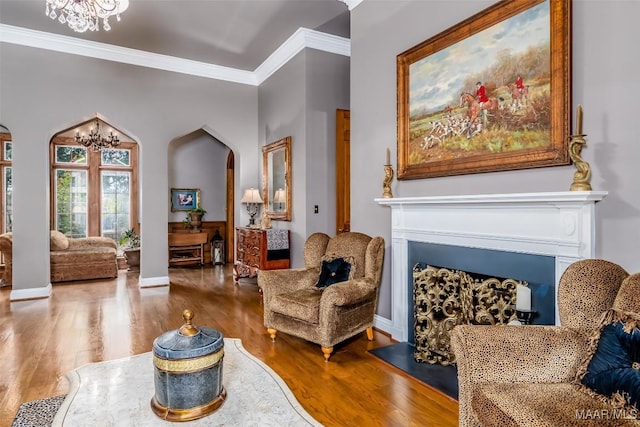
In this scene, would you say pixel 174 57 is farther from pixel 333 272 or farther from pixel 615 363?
pixel 615 363

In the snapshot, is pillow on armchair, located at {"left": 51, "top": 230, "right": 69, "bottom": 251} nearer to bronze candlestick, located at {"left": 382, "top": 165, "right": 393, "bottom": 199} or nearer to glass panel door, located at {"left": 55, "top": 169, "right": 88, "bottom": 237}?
glass panel door, located at {"left": 55, "top": 169, "right": 88, "bottom": 237}

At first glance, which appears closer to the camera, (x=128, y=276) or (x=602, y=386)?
(x=602, y=386)

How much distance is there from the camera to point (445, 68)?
112 inches

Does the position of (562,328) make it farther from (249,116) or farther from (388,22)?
(249,116)

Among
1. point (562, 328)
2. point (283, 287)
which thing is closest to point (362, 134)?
point (283, 287)

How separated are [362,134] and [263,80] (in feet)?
9.52

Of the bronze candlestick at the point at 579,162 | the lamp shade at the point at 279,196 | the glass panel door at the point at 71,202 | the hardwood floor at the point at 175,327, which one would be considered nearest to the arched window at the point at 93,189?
the glass panel door at the point at 71,202

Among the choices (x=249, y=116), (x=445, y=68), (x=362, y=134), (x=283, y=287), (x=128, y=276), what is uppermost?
(x=249, y=116)

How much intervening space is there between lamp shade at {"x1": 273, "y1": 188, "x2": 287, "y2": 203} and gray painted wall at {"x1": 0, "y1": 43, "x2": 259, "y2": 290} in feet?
2.59

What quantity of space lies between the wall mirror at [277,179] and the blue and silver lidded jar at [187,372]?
3208mm

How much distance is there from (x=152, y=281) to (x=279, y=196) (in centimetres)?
234

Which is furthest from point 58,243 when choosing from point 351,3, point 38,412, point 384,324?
point 351,3

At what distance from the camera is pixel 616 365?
1356 millimetres

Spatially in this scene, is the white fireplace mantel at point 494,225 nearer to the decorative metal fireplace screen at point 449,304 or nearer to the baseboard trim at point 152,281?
the decorative metal fireplace screen at point 449,304
